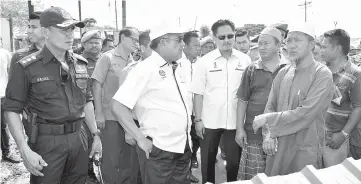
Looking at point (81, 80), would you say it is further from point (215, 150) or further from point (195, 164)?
point (195, 164)

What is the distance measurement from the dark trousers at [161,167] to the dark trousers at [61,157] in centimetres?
53

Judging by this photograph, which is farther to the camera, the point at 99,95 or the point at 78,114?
the point at 99,95

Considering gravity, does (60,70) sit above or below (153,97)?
above

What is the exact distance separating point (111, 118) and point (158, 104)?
1.59 metres

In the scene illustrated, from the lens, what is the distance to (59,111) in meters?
2.71

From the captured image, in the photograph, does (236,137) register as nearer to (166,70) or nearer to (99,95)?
(166,70)

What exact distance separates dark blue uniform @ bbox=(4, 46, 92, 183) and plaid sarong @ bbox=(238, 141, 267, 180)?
1.74 meters

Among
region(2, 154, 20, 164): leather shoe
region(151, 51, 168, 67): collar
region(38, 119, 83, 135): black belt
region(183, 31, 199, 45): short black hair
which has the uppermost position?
region(183, 31, 199, 45): short black hair

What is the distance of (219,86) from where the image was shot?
3883mm

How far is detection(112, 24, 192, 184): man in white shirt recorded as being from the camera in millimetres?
2723

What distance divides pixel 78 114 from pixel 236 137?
1770mm

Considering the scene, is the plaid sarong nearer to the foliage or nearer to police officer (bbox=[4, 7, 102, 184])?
police officer (bbox=[4, 7, 102, 184])

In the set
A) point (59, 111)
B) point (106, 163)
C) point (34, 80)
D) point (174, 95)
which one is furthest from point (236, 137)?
point (34, 80)

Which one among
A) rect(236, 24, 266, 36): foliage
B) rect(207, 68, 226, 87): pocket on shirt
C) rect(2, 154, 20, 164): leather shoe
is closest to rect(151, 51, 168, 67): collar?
rect(207, 68, 226, 87): pocket on shirt
